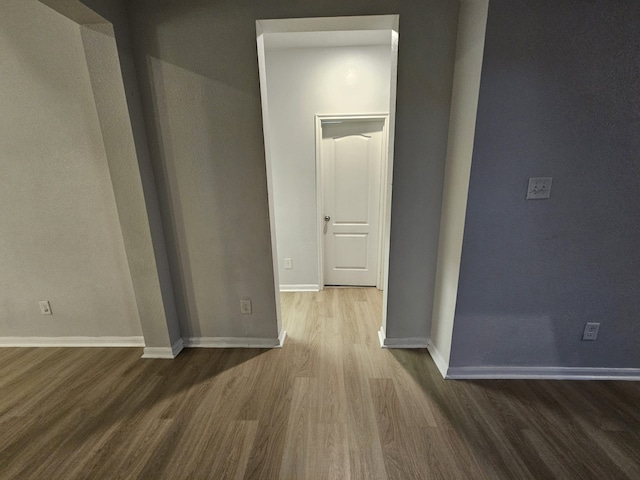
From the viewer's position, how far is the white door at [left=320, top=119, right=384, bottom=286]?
290cm

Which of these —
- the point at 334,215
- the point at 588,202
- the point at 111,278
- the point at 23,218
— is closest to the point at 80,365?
the point at 111,278

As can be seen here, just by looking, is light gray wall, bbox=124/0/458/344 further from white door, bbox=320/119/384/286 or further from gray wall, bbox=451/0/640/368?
white door, bbox=320/119/384/286

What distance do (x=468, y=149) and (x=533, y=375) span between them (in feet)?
5.16

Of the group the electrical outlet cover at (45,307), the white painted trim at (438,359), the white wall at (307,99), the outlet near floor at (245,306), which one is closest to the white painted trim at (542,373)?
the white painted trim at (438,359)

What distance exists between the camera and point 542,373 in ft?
5.73

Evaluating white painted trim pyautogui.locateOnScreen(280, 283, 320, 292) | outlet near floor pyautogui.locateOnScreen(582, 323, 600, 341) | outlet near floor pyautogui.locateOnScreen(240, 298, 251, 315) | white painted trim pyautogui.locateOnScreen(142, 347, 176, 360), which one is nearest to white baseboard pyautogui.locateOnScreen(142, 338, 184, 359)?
white painted trim pyautogui.locateOnScreen(142, 347, 176, 360)

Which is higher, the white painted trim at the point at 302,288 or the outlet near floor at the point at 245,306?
the outlet near floor at the point at 245,306

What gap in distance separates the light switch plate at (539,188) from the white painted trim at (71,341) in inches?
117

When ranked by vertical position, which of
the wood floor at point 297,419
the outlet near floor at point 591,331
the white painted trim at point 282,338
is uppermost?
the outlet near floor at point 591,331

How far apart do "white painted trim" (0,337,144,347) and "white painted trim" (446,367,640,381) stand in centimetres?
249

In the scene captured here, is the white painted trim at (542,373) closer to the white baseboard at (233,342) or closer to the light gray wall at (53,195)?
the white baseboard at (233,342)

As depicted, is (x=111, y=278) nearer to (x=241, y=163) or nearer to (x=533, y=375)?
(x=241, y=163)

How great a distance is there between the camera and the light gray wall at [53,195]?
1.65m

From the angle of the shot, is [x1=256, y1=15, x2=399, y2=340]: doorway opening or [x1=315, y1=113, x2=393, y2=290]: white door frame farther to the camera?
[x1=315, y1=113, x2=393, y2=290]: white door frame
